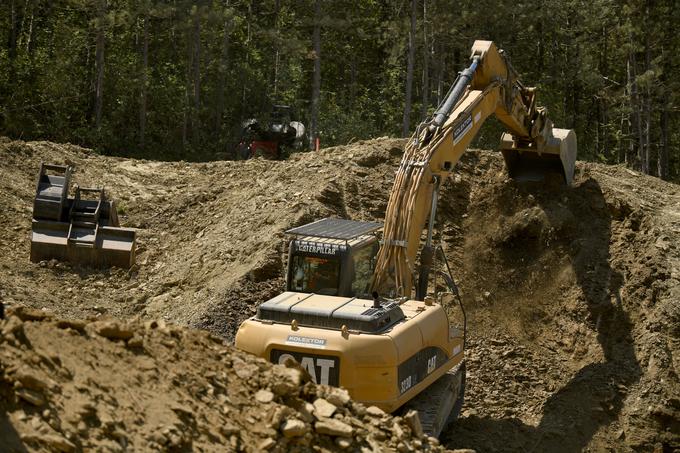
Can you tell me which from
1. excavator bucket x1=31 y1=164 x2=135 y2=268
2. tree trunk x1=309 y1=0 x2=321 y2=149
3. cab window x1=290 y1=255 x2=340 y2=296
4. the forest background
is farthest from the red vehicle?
cab window x1=290 y1=255 x2=340 y2=296

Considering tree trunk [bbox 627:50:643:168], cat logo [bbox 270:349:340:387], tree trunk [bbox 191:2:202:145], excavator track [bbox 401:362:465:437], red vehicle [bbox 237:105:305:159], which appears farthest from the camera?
tree trunk [bbox 191:2:202:145]

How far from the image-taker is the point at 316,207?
17.2 metres

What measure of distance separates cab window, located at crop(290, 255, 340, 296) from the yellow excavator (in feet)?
0.04

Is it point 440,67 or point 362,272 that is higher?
point 440,67

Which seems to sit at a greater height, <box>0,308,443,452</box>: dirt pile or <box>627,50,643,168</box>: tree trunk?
<box>627,50,643,168</box>: tree trunk

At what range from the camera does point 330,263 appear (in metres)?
12.2

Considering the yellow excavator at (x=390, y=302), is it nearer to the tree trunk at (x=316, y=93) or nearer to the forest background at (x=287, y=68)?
the tree trunk at (x=316, y=93)

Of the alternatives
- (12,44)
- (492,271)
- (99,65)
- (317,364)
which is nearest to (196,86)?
(99,65)

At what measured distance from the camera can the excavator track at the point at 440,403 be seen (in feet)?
38.6

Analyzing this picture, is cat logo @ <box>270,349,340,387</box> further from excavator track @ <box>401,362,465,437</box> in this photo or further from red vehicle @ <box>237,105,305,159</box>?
red vehicle @ <box>237,105,305,159</box>

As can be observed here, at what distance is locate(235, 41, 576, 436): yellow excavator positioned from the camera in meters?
10.9

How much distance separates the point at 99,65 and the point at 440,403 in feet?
68.0

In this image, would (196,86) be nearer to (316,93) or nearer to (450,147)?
(316,93)

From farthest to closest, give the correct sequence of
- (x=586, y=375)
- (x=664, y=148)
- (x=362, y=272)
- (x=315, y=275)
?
(x=664, y=148) → (x=586, y=375) → (x=362, y=272) → (x=315, y=275)
